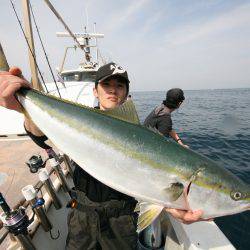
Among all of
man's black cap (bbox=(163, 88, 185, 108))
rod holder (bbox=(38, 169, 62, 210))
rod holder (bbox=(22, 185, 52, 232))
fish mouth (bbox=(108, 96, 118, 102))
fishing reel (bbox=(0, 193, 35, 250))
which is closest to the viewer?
fishing reel (bbox=(0, 193, 35, 250))

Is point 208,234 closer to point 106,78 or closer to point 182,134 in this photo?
point 106,78

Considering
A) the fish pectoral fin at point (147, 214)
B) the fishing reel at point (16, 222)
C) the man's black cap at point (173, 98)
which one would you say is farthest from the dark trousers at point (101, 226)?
the man's black cap at point (173, 98)

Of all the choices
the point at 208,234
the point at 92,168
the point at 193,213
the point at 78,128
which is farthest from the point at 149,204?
the point at 208,234

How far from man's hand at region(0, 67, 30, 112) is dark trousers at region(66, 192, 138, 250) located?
1.39 metres

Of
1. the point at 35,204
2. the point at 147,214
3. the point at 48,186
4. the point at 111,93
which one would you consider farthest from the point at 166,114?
the point at 147,214

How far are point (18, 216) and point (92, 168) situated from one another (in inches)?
60.6

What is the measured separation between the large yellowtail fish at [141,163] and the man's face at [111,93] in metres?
0.81

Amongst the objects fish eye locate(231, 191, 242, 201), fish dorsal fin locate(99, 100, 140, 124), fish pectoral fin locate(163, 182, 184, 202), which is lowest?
fish eye locate(231, 191, 242, 201)

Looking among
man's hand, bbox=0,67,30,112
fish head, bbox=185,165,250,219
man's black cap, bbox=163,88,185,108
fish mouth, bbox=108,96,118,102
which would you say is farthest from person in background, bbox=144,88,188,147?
man's hand, bbox=0,67,30,112

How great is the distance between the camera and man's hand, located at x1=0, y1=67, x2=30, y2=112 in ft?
7.22

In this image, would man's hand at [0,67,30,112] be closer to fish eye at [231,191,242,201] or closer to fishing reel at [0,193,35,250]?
fishing reel at [0,193,35,250]

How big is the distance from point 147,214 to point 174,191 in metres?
0.37

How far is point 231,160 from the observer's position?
10367 mm

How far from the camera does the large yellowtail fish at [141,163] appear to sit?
77.5 inches
